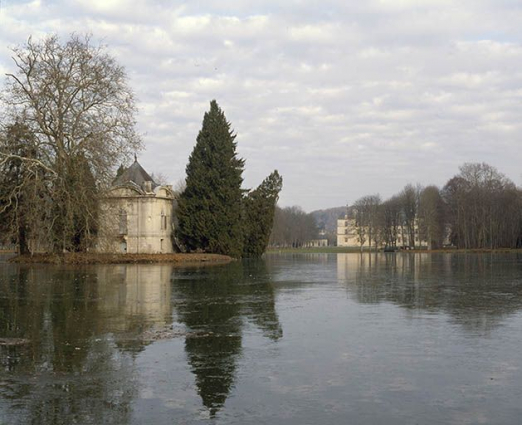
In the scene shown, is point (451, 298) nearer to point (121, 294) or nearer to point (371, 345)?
point (371, 345)

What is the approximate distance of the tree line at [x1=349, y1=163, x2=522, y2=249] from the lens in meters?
92.6

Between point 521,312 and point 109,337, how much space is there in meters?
9.59

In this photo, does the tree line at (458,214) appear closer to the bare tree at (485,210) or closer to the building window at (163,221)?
the bare tree at (485,210)

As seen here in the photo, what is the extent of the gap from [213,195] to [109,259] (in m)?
13.4

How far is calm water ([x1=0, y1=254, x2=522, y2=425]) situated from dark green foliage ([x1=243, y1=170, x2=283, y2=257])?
4720cm

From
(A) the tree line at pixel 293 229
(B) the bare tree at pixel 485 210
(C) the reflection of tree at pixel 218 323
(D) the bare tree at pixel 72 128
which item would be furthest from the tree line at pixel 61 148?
(A) the tree line at pixel 293 229

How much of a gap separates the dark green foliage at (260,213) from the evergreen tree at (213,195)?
794 centimetres

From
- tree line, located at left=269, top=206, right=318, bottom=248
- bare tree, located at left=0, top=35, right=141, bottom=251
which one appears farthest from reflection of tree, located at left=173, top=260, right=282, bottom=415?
tree line, located at left=269, top=206, right=318, bottom=248

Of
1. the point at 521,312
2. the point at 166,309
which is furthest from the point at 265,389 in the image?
the point at 521,312

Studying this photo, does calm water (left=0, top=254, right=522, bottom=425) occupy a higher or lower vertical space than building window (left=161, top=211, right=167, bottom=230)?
lower

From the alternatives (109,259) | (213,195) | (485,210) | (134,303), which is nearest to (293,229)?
(485,210)

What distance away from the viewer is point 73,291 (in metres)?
20.5

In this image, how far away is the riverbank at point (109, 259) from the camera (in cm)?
4234

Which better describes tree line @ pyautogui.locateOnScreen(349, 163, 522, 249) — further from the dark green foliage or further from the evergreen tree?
the evergreen tree
